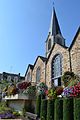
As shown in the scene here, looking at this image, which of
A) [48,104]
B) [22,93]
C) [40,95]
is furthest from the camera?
[22,93]

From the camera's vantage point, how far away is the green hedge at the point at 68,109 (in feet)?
Result: 32.6

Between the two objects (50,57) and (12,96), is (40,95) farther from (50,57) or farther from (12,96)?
(50,57)

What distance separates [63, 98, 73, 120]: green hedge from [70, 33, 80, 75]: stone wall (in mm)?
7234

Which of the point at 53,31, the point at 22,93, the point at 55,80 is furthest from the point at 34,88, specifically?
the point at 53,31

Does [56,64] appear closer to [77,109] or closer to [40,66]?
[40,66]

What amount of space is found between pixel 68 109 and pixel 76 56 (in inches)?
329

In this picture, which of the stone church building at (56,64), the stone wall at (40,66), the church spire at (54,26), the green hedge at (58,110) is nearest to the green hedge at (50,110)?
the green hedge at (58,110)

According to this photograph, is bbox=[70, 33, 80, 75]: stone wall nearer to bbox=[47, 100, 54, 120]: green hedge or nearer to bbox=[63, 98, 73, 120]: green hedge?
bbox=[47, 100, 54, 120]: green hedge

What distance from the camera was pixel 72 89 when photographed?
10602 mm

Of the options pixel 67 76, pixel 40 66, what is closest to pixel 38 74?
pixel 40 66

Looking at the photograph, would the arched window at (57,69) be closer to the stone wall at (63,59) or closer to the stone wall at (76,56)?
the stone wall at (63,59)

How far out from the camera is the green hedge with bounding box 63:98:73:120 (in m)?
9.95

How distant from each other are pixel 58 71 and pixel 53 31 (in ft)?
95.8

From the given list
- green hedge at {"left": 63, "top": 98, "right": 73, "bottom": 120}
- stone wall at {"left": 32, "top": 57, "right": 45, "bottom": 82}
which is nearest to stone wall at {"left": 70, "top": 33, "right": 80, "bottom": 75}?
stone wall at {"left": 32, "top": 57, "right": 45, "bottom": 82}
